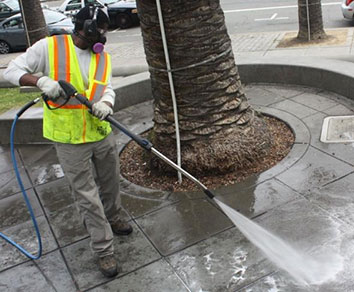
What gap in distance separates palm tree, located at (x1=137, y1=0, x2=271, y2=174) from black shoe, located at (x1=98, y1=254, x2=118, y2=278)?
5.33 feet

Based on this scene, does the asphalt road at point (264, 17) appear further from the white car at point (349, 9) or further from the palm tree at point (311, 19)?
the palm tree at point (311, 19)

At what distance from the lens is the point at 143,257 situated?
153 inches

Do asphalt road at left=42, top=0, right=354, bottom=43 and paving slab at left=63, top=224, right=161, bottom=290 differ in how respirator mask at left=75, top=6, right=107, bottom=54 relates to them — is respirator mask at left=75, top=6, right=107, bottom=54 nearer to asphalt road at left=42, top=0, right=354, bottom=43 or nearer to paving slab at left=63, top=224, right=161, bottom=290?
paving slab at left=63, top=224, right=161, bottom=290

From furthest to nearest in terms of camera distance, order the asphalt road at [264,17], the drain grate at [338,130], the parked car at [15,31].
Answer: the parked car at [15,31], the asphalt road at [264,17], the drain grate at [338,130]

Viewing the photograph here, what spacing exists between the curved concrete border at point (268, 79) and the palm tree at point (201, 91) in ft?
7.00

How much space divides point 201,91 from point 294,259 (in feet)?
7.07

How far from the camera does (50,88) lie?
10.9 feet

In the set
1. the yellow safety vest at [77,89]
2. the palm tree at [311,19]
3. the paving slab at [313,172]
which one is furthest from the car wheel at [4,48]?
the yellow safety vest at [77,89]

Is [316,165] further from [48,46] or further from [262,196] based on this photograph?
[48,46]

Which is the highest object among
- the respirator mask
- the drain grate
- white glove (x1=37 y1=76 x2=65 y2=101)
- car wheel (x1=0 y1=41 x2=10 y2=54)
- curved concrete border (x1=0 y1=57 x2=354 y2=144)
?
the respirator mask

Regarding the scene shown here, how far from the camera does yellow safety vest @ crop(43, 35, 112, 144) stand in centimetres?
346

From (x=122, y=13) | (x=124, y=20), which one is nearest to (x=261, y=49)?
(x=124, y=20)

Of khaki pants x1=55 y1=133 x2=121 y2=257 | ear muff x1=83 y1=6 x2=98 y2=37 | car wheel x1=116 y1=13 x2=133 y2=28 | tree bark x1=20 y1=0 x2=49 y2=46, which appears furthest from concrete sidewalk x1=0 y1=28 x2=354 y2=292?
car wheel x1=116 y1=13 x2=133 y2=28

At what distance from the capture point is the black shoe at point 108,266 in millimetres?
3664
